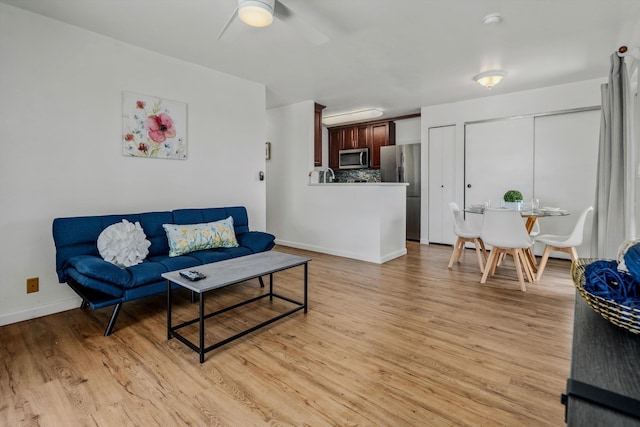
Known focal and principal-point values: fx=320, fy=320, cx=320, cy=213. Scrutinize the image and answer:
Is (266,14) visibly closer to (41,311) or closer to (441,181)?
(41,311)

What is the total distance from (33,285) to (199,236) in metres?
1.33

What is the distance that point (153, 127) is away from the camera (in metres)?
3.31

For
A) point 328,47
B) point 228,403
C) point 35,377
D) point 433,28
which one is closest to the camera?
point 228,403

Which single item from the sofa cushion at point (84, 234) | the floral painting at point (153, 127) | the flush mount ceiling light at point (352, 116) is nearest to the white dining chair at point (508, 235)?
the flush mount ceiling light at point (352, 116)

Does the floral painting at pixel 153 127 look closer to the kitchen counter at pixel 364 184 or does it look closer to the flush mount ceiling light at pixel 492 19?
the kitchen counter at pixel 364 184

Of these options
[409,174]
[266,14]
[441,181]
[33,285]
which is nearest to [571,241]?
[441,181]

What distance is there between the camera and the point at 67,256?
2457 mm

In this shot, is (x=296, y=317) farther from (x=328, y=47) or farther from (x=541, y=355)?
(x=328, y=47)

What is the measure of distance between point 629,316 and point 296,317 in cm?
222

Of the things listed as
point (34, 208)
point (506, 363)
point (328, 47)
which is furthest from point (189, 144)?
point (506, 363)

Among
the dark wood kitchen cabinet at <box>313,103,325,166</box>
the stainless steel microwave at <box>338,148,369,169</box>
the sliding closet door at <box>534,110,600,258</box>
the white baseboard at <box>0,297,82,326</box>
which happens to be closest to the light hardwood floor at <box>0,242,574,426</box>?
the white baseboard at <box>0,297,82,326</box>

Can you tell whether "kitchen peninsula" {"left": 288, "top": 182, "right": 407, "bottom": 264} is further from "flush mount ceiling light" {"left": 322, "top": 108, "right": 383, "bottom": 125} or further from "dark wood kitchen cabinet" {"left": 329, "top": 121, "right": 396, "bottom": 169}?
"dark wood kitchen cabinet" {"left": 329, "top": 121, "right": 396, "bottom": 169}

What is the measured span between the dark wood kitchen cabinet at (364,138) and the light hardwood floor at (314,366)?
4.08m

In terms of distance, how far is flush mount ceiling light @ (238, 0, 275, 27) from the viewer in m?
2.02
